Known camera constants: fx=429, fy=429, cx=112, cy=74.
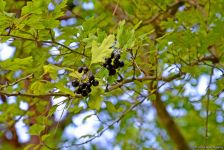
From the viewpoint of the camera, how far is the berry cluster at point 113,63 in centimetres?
139

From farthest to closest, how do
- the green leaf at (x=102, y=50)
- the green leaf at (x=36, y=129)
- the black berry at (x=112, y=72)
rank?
the green leaf at (x=36, y=129), the black berry at (x=112, y=72), the green leaf at (x=102, y=50)

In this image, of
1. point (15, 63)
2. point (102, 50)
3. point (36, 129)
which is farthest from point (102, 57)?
point (36, 129)

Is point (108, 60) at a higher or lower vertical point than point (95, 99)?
higher

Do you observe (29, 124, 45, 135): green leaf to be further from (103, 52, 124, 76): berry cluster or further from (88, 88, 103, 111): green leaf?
(103, 52, 124, 76): berry cluster

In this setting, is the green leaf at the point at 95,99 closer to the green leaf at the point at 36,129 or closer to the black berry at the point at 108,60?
the black berry at the point at 108,60

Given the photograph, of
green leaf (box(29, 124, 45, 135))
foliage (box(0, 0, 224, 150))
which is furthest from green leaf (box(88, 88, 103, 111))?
green leaf (box(29, 124, 45, 135))

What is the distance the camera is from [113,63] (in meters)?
1.41

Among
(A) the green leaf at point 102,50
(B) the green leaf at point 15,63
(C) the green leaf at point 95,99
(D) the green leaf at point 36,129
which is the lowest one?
(D) the green leaf at point 36,129

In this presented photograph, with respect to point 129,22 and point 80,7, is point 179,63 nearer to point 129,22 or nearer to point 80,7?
point 129,22

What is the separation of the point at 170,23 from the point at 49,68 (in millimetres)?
986

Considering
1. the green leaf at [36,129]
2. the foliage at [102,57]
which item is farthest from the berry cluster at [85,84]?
the green leaf at [36,129]

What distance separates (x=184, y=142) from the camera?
12.2 ft

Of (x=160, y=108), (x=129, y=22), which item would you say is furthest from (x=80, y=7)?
(x=160, y=108)

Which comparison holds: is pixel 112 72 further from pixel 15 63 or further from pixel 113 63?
pixel 15 63
